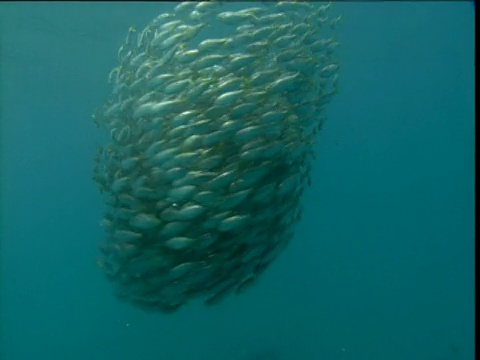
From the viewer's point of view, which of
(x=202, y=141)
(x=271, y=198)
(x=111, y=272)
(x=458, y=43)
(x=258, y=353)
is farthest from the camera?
(x=458, y=43)

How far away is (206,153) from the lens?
20.1ft

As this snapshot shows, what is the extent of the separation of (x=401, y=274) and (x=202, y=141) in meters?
13.3

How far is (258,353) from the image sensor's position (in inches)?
531

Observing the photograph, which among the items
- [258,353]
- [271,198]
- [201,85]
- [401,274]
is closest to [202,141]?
[201,85]

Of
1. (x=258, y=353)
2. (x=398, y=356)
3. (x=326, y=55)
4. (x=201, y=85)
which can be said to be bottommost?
(x=398, y=356)

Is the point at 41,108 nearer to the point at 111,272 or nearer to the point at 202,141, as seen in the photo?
the point at 111,272

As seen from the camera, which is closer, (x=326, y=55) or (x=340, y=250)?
(x=326, y=55)

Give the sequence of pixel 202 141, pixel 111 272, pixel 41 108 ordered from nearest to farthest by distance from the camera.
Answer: pixel 202 141 < pixel 111 272 < pixel 41 108

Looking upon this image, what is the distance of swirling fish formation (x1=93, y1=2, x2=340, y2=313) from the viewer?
610cm

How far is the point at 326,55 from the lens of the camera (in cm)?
763

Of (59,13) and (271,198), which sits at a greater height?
(59,13)

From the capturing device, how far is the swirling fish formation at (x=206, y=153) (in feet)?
20.0

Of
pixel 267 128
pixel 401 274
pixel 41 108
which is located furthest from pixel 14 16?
pixel 401 274

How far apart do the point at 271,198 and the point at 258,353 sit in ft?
26.5
